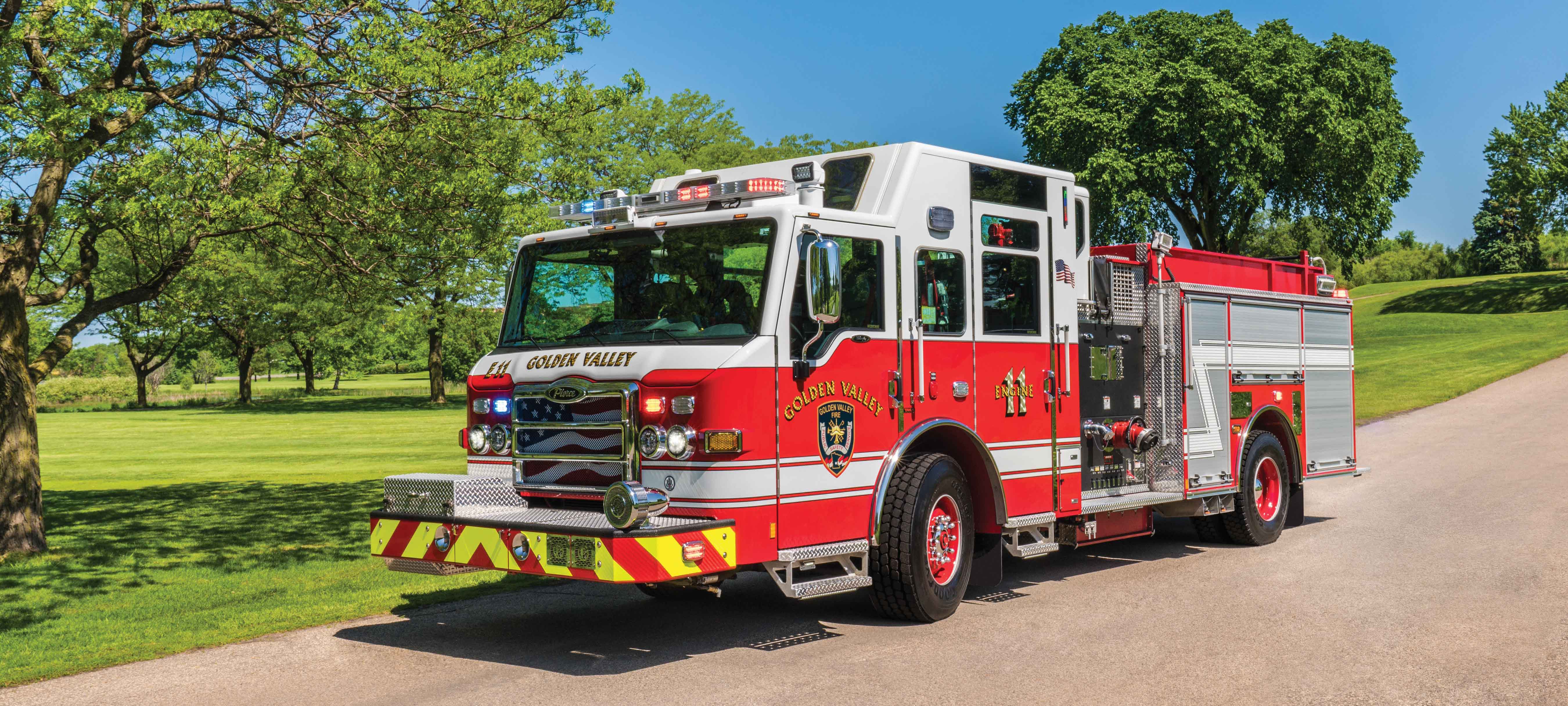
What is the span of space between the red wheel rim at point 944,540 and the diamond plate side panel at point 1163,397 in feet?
9.99

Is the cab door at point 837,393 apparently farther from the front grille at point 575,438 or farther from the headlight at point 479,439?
the headlight at point 479,439

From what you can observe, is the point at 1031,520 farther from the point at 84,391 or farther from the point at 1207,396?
the point at 84,391

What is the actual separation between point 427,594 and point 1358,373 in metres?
34.5

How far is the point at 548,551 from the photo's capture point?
6.86 metres

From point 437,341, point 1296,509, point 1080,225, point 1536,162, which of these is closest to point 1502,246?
point 1536,162

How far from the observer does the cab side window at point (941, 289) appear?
816cm

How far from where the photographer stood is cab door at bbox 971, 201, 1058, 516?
870 centimetres

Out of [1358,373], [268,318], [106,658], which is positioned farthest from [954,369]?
[268,318]

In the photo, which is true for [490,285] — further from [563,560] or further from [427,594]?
[563,560]

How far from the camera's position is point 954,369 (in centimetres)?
840

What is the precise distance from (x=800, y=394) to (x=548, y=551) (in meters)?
1.69

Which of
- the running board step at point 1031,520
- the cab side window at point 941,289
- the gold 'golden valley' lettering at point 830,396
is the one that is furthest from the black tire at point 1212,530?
the gold 'golden valley' lettering at point 830,396

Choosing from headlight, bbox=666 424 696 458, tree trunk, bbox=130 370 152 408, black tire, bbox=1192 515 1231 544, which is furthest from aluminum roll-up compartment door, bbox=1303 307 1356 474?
tree trunk, bbox=130 370 152 408

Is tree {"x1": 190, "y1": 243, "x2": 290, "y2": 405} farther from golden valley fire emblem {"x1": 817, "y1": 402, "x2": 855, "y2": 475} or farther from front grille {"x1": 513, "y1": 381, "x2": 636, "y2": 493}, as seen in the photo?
golden valley fire emblem {"x1": 817, "y1": 402, "x2": 855, "y2": 475}
